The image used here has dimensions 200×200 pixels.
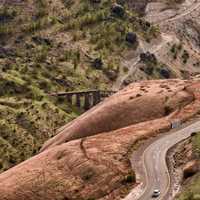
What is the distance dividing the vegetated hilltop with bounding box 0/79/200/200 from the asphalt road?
11.1 ft

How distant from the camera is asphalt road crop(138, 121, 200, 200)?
87.5 m

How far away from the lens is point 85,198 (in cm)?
9056

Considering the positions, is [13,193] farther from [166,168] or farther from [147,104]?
[147,104]

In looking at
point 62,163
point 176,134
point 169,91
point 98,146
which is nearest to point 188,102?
point 169,91

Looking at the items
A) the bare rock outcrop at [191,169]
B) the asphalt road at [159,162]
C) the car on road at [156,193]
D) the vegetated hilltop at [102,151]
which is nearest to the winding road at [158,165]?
the asphalt road at [159,162]

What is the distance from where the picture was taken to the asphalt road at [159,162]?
8750cm

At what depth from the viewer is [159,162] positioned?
99.4m

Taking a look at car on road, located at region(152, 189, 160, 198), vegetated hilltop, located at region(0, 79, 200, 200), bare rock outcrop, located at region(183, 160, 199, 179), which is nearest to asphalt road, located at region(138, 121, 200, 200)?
car on road, located at region(152, 189, 160, 198)

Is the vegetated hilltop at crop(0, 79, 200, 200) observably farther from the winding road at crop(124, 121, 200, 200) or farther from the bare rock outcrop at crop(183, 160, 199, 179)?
the bare rock outcrop at crop(183, 160, 199, 179)

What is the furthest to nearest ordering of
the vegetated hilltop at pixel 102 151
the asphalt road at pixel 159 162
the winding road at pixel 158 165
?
the vegetated hilltop at pixel 102 151 < the asphalt road at pixel 159 162 < the winding road at pixel 158 165

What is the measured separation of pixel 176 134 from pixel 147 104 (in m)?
19.6

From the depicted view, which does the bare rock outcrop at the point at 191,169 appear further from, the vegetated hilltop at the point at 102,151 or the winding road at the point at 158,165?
the vegetated hilltop at the point at 102,151

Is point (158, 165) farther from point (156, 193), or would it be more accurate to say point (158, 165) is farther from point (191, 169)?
point (156, 193)

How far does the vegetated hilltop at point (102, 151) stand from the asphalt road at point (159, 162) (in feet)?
11.1
